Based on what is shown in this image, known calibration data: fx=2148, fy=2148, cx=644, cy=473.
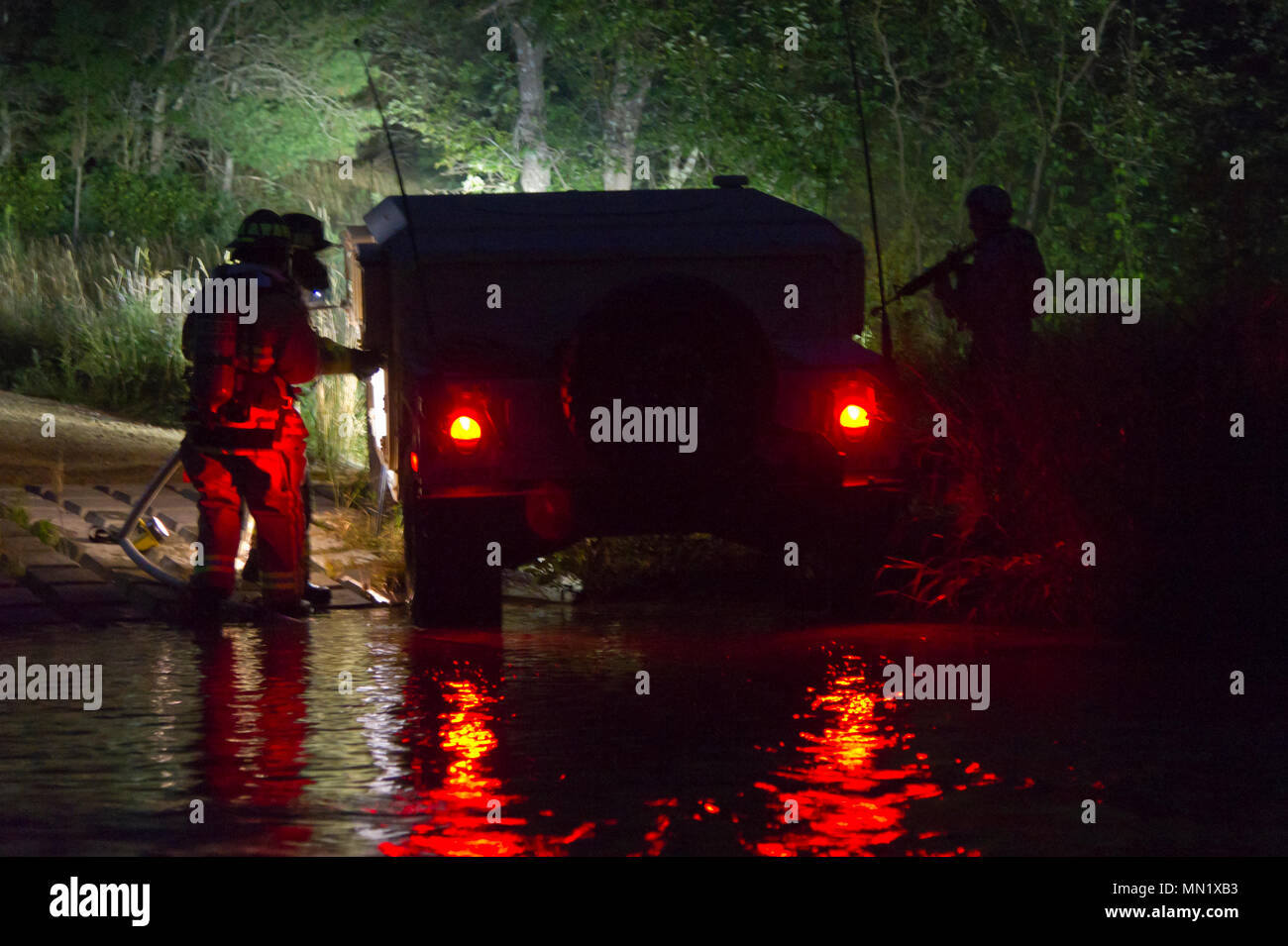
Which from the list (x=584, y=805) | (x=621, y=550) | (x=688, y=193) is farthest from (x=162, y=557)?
(x=584, y=805)

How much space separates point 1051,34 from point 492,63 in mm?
17076

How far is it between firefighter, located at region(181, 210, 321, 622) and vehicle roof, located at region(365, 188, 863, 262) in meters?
0.69

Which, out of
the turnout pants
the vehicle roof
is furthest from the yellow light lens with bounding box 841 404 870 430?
the turnout pants

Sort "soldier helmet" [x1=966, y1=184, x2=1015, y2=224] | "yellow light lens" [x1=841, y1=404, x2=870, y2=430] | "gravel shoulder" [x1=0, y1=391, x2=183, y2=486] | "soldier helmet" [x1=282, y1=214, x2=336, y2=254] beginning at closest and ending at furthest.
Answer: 1. "yellow light lens" [x1=841, y1=404, x2=870, y2=430]
2. "soldier helmet" [x1=282, y1=214, x2=336, y2=254]
3. "soldier helmet" [x1=966, y1=184, x2=1015, y2=224]
4. "gravel shoulder" [x1=0, y1=391, x2=183, y2=486]

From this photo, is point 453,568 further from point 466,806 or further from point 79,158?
point 79,158

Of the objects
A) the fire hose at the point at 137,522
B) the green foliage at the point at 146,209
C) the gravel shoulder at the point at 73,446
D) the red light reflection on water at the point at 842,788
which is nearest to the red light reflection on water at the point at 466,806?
the red light reflection on water at the point at 842,788

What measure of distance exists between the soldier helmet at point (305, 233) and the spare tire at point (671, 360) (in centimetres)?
232

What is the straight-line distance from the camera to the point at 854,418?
10625 millimetres

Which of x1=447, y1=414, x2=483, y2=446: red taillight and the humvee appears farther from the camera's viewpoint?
x1=447, y1=414, x2=483, y2=446: red taillight

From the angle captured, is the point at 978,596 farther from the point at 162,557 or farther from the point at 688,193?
the point at 162,557

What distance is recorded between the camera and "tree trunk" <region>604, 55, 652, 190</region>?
94.1ft
